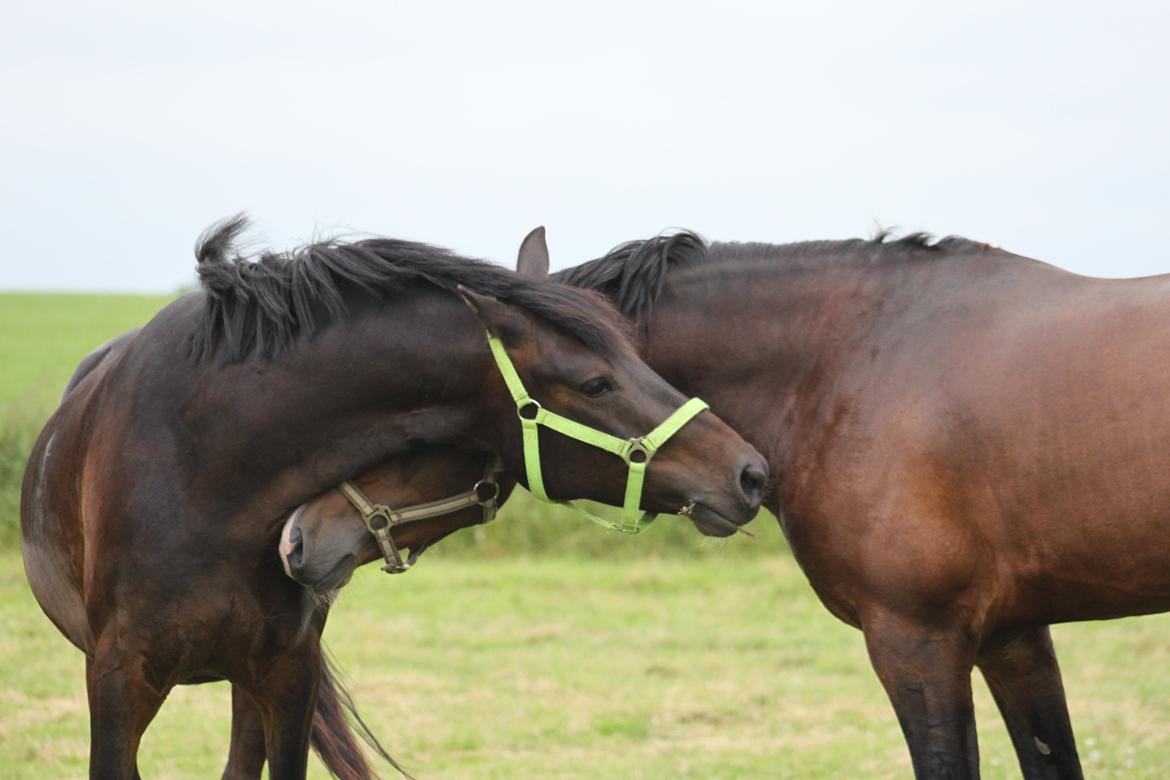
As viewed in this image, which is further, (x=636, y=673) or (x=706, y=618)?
(x=706, y=618)

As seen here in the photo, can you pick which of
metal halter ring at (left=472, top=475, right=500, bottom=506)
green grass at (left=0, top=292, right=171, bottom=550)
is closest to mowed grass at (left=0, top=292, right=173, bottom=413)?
green grass at (left=0, top=292, right=171, bottom=550)

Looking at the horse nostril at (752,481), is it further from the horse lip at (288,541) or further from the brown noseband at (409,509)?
the horse lip at (288,541)

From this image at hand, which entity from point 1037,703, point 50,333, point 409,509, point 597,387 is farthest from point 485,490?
point 50,333

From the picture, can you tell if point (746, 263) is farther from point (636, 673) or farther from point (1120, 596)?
point (636, 673)

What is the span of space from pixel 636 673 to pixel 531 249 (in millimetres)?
4994

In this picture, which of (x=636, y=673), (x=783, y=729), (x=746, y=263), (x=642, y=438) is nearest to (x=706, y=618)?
(x=636, y=673)

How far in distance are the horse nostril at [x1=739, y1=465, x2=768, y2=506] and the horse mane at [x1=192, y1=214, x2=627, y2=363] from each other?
0.49 metres

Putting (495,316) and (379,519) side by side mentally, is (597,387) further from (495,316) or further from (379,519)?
(379,519)

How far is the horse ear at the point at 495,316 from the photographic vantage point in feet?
12.0

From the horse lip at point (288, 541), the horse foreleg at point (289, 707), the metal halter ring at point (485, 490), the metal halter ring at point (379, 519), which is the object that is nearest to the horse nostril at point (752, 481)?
the metal halter ring at point (485, 490)

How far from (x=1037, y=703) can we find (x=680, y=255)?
6.29 feet

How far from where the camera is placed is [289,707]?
13.7 ft

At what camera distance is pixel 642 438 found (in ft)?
12.0

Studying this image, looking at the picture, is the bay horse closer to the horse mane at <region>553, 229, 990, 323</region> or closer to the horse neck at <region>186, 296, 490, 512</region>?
the horse mane at <region>553, 229, 990, 323</region>
